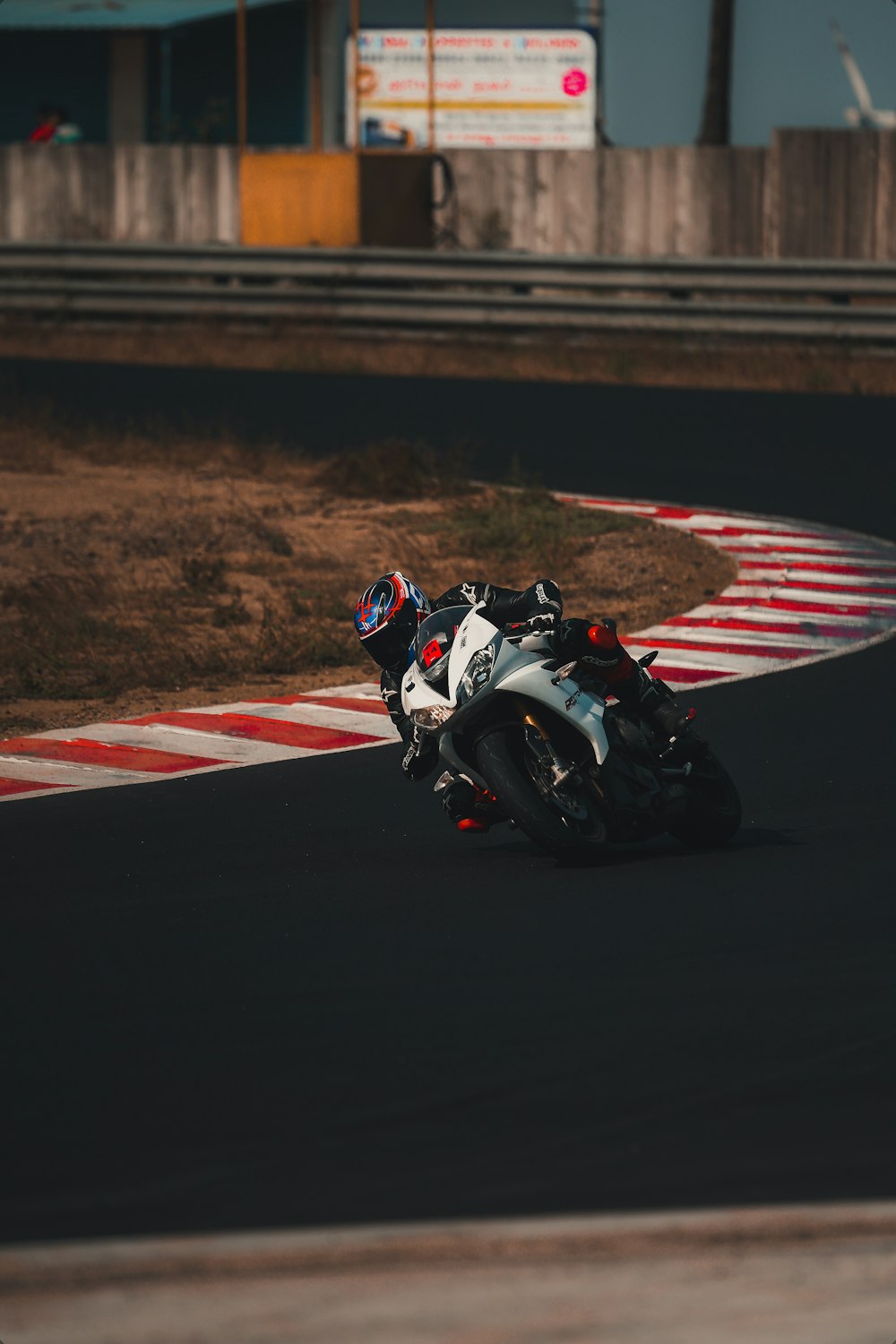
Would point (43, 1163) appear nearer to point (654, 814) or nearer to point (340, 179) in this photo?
point (654, 814)

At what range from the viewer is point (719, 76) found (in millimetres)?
39125

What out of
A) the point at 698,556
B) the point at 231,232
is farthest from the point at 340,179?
the point at 698,556

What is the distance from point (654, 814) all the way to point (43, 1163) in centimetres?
308

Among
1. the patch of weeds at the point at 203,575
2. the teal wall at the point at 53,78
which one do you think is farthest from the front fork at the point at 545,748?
the teal wall at the point at 53,78

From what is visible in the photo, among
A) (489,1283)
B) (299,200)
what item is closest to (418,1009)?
(489,1283)

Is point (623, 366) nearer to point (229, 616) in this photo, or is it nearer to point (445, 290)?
point (445, 290)

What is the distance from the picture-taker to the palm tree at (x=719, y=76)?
38.8 meters

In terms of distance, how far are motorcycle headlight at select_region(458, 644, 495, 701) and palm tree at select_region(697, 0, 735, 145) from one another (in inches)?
1341

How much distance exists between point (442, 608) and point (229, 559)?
7.35m

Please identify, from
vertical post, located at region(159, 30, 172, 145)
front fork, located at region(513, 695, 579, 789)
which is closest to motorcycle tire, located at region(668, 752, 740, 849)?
front fork, located at region(513, 695, 579, 789)

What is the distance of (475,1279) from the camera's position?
3.98 m

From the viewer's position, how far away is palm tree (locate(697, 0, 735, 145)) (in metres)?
38.8

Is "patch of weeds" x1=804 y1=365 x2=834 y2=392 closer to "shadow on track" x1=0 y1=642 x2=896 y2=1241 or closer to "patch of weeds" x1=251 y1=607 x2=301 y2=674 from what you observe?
"patch of weeds" x1=251 y1=607 x2=301 y2=674

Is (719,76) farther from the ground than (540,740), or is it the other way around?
(719,76)
